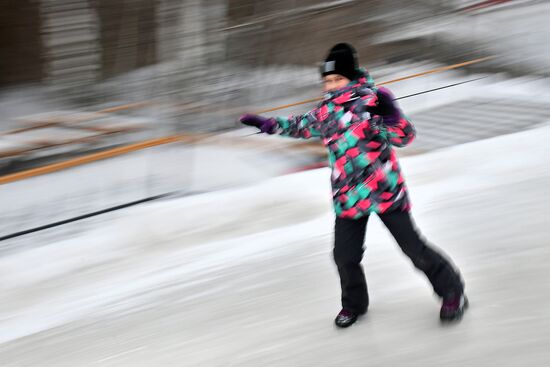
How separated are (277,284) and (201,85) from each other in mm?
5340

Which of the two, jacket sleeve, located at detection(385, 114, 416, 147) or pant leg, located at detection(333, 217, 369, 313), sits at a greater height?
jacket sleeve, located at detection(385, 114, 416, 147)

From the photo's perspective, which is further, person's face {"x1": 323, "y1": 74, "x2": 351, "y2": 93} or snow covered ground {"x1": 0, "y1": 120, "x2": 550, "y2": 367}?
snow covered ground {"x1": 0, "y1": 120, "x2": 550, "y2": 367}

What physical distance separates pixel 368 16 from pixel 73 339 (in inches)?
326

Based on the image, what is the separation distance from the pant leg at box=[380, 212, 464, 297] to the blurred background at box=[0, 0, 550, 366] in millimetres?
1534

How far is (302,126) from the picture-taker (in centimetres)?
245

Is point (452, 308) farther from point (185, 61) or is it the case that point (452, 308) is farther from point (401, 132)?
point (185, 61)

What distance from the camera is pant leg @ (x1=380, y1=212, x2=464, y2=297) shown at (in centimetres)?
235

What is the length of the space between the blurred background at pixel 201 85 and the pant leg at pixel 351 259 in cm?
136

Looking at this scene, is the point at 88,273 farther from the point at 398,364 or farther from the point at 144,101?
the point at 144,101

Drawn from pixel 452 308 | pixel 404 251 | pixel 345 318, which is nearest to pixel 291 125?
pixel 404 251

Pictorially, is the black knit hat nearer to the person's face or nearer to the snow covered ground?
the person's face

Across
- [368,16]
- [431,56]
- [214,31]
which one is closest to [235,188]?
[214,31]

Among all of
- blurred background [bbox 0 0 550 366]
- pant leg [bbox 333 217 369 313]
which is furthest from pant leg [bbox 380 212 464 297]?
blurred background [bbox 0 0 550 366]

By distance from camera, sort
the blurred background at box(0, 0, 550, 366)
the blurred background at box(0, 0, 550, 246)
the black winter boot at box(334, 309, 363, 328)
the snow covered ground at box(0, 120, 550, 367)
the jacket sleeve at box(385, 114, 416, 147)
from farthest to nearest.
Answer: the blurred background at box(0, 0, 550, 246) → the blurred background at box(0, 0, 550, 366) → the black winter boot at box(334, 309, 363, 328) → the snow covered ground at box(0, 120, 550, 367) → the jacket sleeve at box(385, 114, 416, 147)
